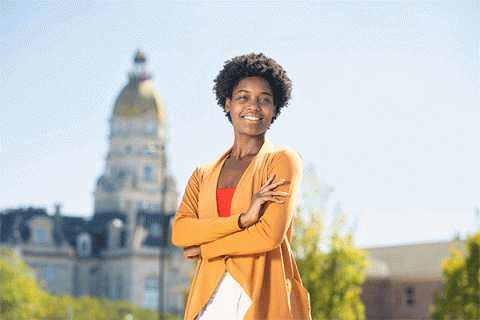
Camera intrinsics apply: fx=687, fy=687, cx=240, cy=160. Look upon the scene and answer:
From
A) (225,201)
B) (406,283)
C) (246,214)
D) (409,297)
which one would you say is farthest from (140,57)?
(246,214)

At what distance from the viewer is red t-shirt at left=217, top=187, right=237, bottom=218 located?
4.57 meters

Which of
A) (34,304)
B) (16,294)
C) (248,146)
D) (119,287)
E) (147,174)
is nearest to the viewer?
(248,146)

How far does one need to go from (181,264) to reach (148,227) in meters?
5.60

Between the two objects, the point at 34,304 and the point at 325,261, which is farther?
the point at 34,304

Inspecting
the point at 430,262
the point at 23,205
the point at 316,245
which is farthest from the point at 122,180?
the point at 316,245

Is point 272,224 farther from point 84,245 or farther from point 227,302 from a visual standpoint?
point 84,245

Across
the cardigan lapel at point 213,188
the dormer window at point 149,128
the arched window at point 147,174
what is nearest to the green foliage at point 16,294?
the cardigan lapel at point 213,188

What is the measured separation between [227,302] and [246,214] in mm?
574

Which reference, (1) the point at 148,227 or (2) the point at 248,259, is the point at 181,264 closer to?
(1) the point at 148,227

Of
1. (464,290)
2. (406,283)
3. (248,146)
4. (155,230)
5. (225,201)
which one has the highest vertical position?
(248,146)

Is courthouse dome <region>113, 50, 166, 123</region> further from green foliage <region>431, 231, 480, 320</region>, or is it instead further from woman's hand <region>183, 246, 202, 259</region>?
woman's hand <region>183, 246, 202, 259</region>

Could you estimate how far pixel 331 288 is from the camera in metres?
25.5

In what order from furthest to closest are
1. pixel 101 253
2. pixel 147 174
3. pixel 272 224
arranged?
1. pixel 147 174
2. pixel 101 253
3. pixel 272 224

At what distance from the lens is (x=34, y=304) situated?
1692 inches
